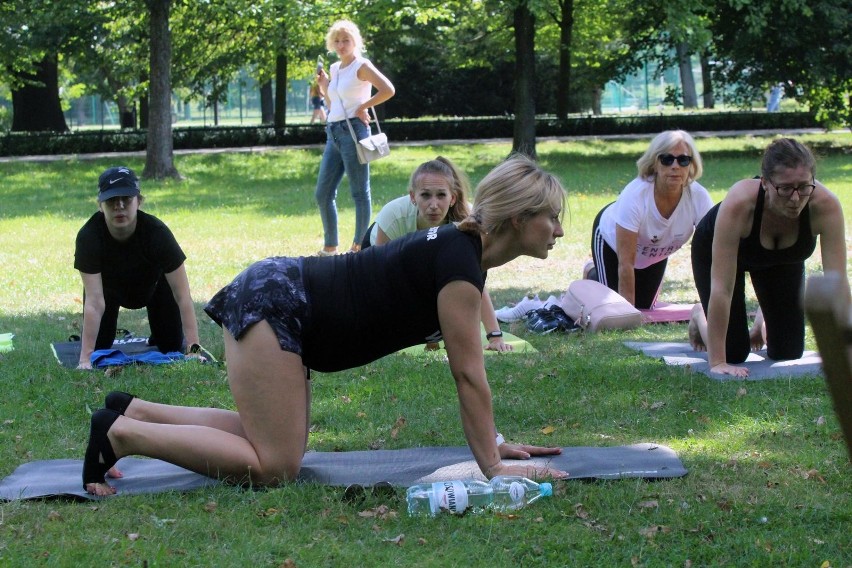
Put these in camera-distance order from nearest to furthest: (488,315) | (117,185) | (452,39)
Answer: (117,185) < (488,315) < (452,39)

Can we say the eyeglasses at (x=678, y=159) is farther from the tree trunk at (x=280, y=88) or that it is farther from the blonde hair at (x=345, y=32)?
the tree trunk at (x=280, y=88)

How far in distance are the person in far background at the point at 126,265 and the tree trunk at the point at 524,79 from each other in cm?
1559

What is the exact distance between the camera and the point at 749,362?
6.34m

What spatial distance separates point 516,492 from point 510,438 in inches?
42.1

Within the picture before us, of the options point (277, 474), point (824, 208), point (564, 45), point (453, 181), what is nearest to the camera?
point (277, 474)

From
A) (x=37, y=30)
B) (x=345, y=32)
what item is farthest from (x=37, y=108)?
(x=345, y=32)

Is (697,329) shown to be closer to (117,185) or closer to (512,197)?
(512,197)

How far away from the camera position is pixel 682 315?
797cm

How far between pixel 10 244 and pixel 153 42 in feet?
24.4

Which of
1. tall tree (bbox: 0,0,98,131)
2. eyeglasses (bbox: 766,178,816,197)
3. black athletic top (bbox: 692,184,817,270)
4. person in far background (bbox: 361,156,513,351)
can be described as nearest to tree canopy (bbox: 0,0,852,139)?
tall tree (bbox: 0,0,98,131)

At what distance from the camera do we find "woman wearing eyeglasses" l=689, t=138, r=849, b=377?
5492 mm

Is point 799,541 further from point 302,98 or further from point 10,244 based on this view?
point 302,98

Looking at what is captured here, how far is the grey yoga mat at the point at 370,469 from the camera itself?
13.9 ft

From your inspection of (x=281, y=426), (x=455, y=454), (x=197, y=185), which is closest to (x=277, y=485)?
(x=281, y=426)
